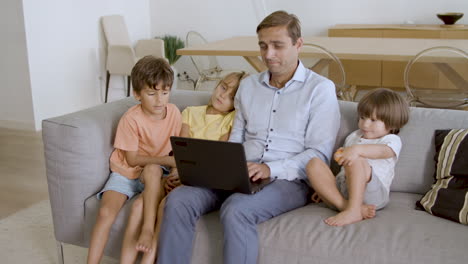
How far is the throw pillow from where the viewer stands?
80.8 inches

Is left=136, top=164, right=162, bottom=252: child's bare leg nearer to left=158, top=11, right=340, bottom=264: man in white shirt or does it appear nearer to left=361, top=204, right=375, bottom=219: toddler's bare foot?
left=158, top=11, right=340, bottom=264: man in white shirt

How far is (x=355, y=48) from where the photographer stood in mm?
4133

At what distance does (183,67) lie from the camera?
6.62 meters

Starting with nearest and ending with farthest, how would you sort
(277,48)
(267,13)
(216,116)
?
(277,48) < (216,116) < (267,13)

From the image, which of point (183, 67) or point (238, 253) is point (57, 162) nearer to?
point (238, 253)

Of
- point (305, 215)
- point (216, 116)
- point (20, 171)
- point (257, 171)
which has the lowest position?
point (20, 171)

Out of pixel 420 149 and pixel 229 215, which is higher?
pixel 420 149

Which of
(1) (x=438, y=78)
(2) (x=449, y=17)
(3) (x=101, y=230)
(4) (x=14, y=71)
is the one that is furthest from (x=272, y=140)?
(2) (x=449, y=17)

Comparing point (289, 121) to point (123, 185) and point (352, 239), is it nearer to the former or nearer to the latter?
point (352, 239)

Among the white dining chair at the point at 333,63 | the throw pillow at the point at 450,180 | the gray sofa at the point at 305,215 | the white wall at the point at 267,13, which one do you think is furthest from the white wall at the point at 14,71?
the throw pillow at the point at 450,180

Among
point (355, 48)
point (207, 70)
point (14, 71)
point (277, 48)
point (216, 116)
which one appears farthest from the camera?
point (207, 70)

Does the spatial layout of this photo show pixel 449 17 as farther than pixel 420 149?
Yes

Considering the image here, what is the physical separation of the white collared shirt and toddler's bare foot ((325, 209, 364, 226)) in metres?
0.29

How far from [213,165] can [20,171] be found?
2.27 metres
